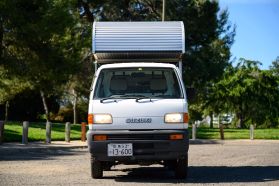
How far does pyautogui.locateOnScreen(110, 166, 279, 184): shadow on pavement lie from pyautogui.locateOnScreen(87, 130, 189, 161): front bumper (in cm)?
55

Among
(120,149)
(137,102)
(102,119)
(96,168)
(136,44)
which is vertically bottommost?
(96,168)

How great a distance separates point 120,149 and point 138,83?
1.56 m

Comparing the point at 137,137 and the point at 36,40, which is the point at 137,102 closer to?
the point at 137,137

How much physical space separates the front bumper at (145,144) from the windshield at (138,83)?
30.9 inches

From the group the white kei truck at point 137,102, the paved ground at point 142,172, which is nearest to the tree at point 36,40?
the paved ground at point 142,172

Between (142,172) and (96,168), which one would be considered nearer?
(96,168)

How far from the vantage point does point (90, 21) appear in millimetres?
41875

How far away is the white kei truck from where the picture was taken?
9711 millimetres

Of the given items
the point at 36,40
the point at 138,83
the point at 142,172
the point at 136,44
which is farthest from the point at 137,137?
the point at 36,40

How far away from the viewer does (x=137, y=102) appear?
988 cm

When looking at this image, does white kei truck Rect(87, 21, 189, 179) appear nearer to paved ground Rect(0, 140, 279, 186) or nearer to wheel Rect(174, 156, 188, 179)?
wheel Rect(174, 156, 188, 179)

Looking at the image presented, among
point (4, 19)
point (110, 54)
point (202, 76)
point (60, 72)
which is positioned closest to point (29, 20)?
point (4, 19)

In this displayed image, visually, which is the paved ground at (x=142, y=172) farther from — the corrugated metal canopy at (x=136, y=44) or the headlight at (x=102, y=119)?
the corrugated metal canopy at (x=136, y=44)

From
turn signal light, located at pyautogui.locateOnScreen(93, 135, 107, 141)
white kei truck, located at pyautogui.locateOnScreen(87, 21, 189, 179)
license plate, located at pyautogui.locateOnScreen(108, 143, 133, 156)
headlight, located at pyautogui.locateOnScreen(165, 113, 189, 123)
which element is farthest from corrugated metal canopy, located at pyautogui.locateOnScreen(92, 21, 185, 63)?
license plate, located at pyautogui.locateOnScreen(108, 143, 133, 156)
